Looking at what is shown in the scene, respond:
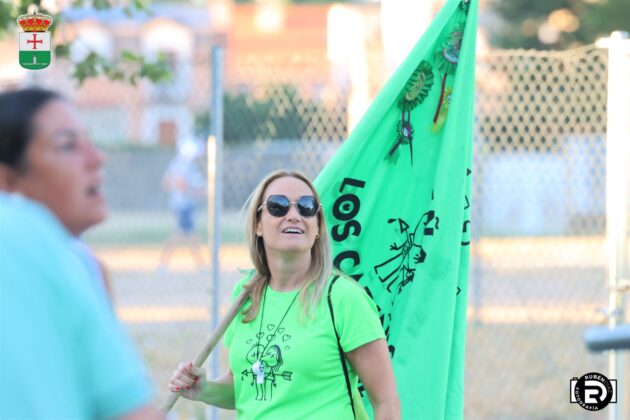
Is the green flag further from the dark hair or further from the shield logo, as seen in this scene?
the dark hair

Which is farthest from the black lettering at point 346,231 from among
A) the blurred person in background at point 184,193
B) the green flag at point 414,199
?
the blurred person in background at point 184,193

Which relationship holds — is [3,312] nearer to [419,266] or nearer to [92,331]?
[92,331]

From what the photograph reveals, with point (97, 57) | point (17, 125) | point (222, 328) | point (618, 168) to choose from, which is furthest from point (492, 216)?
point (17, 125)

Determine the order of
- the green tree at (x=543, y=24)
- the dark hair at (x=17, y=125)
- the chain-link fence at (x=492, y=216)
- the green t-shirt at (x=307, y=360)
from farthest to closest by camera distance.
A: 1. the green tree at (x=543, y=24)
2. the chain-link fence at (x=492, y=216)
3. the green t-shirt at (x=307, y=360)
4. the dark hair at (x=17, y=125)

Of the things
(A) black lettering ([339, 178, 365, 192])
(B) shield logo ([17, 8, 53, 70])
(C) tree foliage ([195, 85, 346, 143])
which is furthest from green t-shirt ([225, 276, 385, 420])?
(C) tree foliage ([195, 85, 346, 143])

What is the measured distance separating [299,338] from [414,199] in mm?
1069

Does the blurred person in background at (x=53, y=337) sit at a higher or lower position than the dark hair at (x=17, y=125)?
lower

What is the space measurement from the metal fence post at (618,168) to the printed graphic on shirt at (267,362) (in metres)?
2.76

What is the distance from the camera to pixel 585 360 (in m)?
8.62

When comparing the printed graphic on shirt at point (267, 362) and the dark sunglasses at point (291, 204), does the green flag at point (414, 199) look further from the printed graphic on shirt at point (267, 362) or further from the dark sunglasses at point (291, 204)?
the printed graphic on shirt at point (267, 362)

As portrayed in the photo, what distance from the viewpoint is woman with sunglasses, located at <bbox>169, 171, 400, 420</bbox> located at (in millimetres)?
3518

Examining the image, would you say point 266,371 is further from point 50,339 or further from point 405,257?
point 50,339

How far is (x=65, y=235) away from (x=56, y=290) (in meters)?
0.18

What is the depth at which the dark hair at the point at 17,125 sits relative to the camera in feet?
6.30
